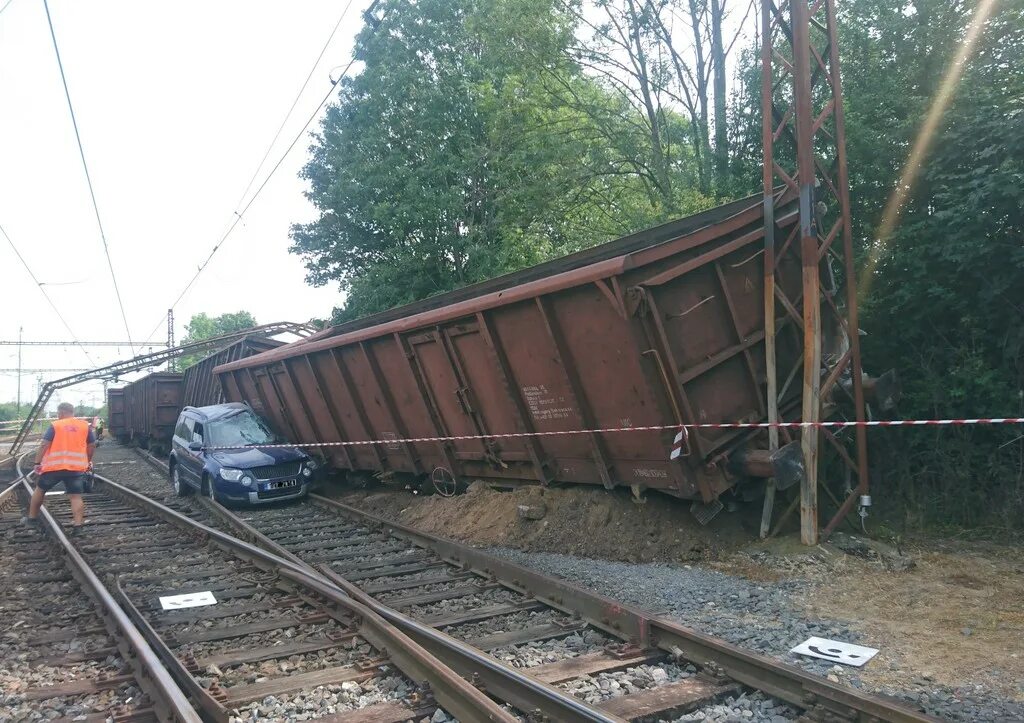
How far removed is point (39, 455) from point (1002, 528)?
39.7ft

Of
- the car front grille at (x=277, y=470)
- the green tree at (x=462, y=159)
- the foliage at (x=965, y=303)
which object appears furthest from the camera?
the green tree at (x=462, y=159)

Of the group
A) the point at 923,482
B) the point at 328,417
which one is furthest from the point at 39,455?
the point at 923,482

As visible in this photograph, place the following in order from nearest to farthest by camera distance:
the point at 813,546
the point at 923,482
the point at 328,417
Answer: the point at 813,546
the point at 923,482
the point at 328,417

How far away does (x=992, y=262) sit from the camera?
891 cm

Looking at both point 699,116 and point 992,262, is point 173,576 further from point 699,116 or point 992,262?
point 699,116

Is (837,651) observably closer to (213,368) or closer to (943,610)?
(943,610)

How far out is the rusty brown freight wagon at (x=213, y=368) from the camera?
66.9 ft

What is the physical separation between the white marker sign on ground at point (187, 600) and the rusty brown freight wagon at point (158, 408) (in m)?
21.2

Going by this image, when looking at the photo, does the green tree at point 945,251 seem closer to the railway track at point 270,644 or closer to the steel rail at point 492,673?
the steel rail at point 492,673

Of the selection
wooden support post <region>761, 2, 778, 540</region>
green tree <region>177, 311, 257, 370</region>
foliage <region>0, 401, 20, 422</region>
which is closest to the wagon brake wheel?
wooden support post <region>761, 2, 778, 540</region>

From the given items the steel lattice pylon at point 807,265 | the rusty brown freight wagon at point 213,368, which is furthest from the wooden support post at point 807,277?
the rusty brown freight wagon at point 213,368

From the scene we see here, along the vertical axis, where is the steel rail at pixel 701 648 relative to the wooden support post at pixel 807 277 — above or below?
below

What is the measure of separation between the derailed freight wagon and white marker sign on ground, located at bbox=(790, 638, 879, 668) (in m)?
2.34

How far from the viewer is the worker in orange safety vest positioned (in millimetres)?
10758
